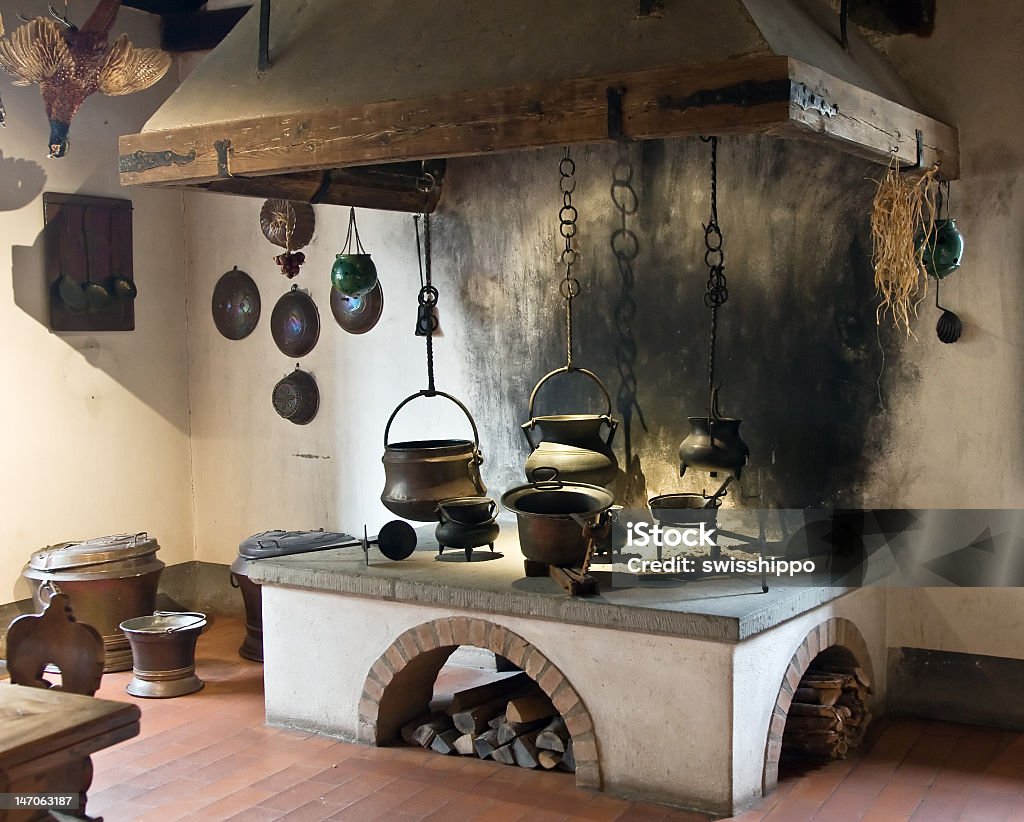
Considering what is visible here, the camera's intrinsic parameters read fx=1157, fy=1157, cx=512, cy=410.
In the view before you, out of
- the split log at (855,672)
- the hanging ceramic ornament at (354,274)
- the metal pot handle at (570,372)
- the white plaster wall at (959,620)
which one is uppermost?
the hanging ceramic ornament at (354,274)

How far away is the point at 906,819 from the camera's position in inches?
154

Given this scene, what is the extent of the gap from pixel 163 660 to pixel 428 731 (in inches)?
61.6

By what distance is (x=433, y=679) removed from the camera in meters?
4.96

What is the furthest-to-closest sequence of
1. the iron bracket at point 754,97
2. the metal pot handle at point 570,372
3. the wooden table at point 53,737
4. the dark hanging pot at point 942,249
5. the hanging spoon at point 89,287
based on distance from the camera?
the hanging spoon at point 89,287 < the metal pot handle at point 570,372 < the dark hanging pot at point 942,249 < the iron bracket at point 754,97 < the wooden table at point 53,737

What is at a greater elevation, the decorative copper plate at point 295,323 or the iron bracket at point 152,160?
the iron bracket at point 152,160

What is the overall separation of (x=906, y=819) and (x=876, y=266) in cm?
211

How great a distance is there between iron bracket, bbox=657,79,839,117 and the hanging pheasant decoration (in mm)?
3497

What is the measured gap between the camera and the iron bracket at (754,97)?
3420 millimetres

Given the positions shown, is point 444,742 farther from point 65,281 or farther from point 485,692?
point 65,281

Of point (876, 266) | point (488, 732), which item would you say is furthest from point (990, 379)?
point (488, 732)

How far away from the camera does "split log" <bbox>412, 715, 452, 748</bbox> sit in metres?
4.68

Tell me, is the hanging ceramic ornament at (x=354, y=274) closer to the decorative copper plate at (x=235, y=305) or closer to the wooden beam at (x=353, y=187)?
the wooden beam at (x=353, y=187)

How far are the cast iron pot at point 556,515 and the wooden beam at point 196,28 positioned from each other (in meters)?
3.55

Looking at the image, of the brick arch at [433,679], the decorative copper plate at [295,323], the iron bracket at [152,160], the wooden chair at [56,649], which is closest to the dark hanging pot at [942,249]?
the brick arch at [433,679]
